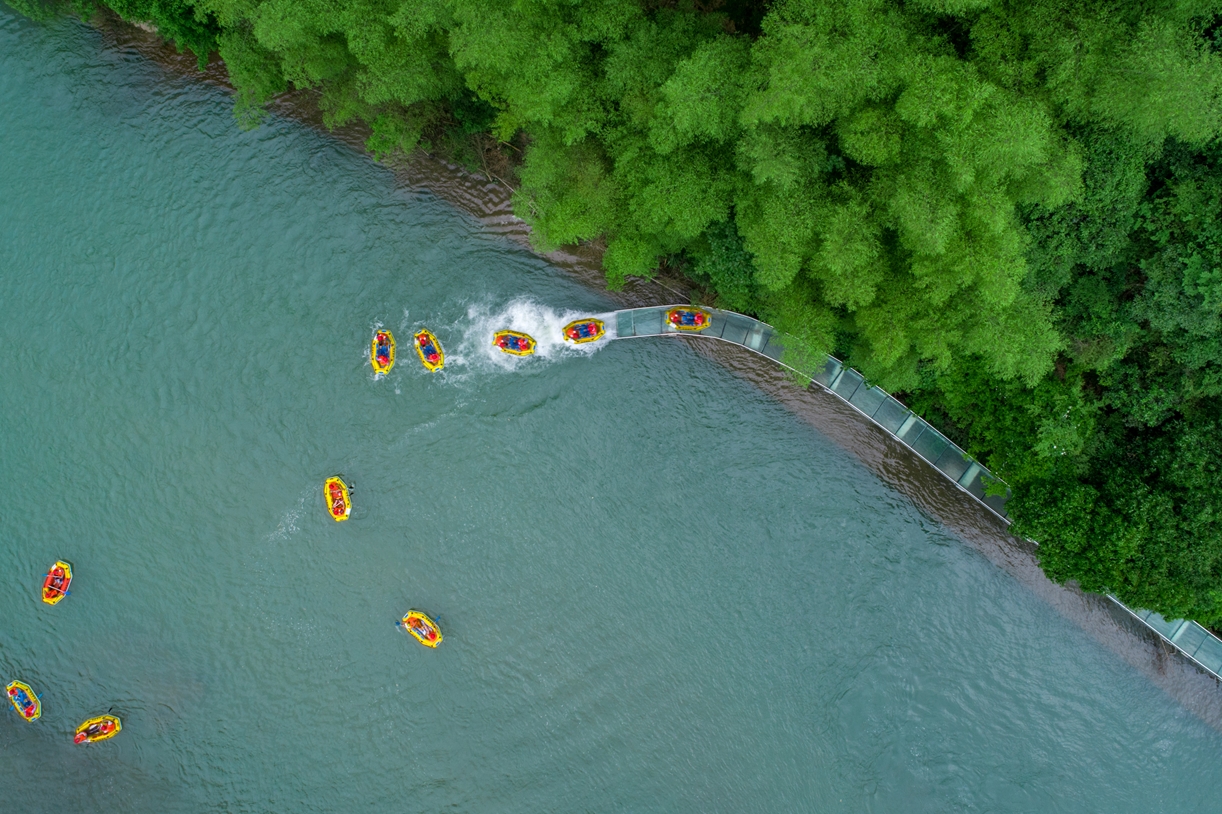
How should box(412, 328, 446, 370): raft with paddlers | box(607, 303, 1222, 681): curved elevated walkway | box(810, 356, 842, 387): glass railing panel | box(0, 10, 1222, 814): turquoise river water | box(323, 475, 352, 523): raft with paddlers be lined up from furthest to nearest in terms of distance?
1. box(412, 328, 446, 370): raft with paddlers
2. box(323, 475, 352, 523): raft with paddlers
3. box(810, 356, 842, 387): glass railing panel
4. box(0, 10, 1222, 814): turquoise river water
5. box(607, 303, 1222, 681): curved elevated walkway

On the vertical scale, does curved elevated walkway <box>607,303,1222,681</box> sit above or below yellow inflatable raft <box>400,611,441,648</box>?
above

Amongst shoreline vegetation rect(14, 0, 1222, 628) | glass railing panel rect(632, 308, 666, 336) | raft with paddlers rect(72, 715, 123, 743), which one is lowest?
raft with paddlers rect(72, 715, 123, 743)

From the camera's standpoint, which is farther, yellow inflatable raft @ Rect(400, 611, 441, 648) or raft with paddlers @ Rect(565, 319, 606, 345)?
raft with paddlers @ Rect(565, 319, 606, 345)

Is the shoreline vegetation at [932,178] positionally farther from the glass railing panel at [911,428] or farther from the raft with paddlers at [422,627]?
the raft with paddlers at [422,627]

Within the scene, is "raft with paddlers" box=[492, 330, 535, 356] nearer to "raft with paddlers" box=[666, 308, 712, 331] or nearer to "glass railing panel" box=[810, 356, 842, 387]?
"raft with paddlers" box=[666, 308, 712, 331]

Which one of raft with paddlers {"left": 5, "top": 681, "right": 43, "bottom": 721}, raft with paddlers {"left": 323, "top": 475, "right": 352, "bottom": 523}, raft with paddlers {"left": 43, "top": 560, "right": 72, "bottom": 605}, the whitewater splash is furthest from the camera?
raft with paddlers {"left": 5, "top": 681, "right": 43, "bottom": 721}

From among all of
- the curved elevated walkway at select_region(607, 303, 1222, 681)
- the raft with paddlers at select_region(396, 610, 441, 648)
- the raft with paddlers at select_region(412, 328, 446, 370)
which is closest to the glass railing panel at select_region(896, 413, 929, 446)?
the curved elevated walkway at select_region(607, 303, 1222, 681)

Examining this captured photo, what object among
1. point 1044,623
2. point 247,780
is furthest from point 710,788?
point 247,780
